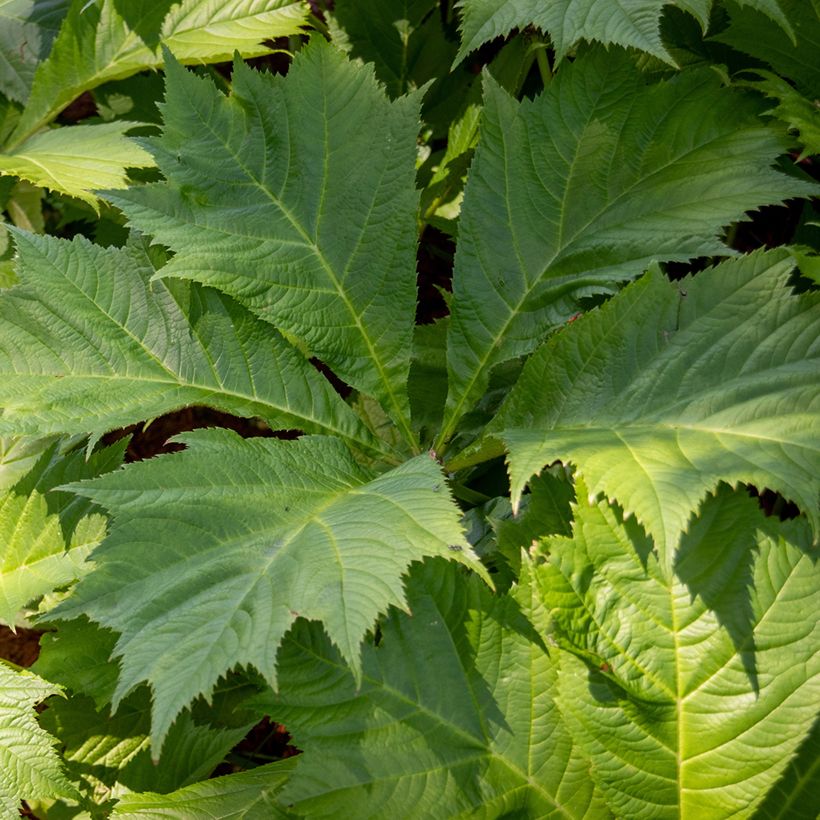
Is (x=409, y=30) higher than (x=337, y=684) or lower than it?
higher

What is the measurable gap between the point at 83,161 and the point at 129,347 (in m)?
0.53

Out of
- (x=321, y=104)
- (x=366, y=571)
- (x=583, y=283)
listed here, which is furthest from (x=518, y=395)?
(x=321, y=104)

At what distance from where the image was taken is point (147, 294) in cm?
122

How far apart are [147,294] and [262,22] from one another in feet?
2.34

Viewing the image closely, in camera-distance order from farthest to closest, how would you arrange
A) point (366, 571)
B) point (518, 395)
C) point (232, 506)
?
1. point (518, 395)
2. point (232, 506)
3. point (366, 571)

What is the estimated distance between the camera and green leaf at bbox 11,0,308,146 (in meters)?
1.62

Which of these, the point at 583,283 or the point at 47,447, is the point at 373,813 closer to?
the point at 583,283

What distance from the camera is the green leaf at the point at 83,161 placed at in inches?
58.9

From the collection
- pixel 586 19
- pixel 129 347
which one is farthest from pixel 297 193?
pixel 586 19

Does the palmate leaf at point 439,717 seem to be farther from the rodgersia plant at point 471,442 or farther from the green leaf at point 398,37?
the green leaf at point 398,37

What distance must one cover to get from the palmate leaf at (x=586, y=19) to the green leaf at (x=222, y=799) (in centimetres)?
107

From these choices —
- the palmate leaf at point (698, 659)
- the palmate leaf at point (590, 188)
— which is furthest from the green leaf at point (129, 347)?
the palmate leaf at point (698, 659)

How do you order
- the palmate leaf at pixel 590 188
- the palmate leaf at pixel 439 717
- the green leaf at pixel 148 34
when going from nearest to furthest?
1. the palmate leaf at pixel 439 717
2. the palmate leaf at pixel 590 188
3. the green leaf at pixel 148 34

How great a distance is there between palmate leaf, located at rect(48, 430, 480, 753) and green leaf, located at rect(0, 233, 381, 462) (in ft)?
0.31
